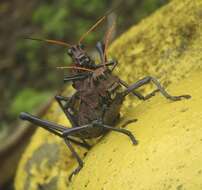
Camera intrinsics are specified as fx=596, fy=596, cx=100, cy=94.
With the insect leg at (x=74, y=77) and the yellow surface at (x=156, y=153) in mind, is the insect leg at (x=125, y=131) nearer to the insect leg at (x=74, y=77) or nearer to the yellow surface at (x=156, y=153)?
the yellow surface at (x=156, y=153)

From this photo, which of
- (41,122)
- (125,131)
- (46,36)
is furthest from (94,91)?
(46,36)

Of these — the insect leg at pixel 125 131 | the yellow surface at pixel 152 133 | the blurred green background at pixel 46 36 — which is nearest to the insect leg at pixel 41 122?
the yellow surface at pixel 152 133

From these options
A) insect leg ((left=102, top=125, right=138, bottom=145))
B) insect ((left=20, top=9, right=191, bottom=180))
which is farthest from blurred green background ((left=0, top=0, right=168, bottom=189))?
insect leg ((left=102, top=125, right=138, bottom=145))

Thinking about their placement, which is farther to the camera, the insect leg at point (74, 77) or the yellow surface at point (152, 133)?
the insect leg at point (74, 77)

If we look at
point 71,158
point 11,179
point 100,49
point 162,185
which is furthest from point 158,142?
point 11,179

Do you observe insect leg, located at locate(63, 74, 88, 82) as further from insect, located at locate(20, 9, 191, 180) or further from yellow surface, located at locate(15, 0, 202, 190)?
yellow surface, located at locate(15, 0, 202, 190)
